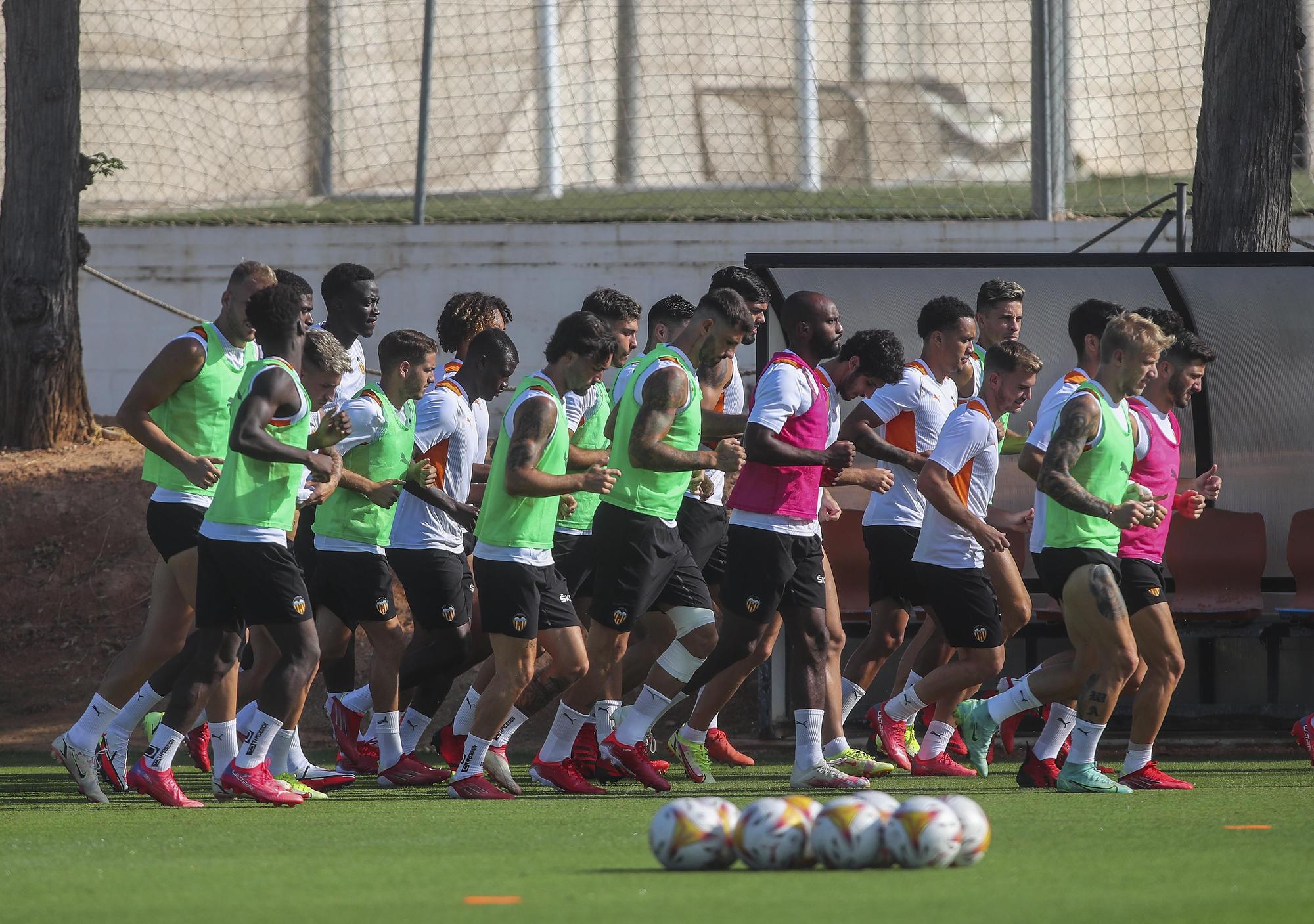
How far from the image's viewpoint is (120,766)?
8.37 metres

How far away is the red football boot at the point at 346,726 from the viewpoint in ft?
30.3

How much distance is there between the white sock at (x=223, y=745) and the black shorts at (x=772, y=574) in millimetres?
2306

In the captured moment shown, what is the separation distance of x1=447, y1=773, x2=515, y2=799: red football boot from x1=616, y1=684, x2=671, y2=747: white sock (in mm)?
889

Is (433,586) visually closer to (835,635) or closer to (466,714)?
(466,714)

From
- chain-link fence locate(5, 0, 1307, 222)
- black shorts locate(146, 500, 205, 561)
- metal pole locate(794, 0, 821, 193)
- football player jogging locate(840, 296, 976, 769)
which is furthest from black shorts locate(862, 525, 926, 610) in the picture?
metal pole locate(794, 0, 821, 193)

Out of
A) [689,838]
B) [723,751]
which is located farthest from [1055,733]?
[689,838]

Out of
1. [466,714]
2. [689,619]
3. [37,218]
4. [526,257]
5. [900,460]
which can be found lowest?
[466,714]

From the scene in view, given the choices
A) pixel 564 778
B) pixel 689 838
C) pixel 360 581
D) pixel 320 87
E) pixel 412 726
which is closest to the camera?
pixel 689 838

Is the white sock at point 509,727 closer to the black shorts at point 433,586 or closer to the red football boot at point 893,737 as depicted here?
the black shorts at point 433,586

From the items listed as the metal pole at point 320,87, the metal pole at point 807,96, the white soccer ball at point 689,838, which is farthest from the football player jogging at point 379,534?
→ the metal pole at point 320,87

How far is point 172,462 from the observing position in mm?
8047

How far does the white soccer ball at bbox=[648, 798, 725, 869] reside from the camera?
5434 millimetres

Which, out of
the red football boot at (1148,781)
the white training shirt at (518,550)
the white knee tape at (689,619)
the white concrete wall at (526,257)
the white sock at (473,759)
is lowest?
the red football boot at (1148,781)

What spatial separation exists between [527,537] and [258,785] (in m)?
1.52
